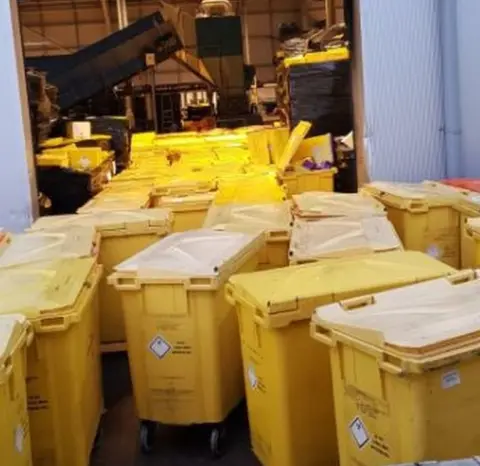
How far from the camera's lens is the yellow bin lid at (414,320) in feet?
9.18

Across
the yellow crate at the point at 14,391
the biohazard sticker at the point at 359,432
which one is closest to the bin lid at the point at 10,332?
the yellow crate at the point at 14,391

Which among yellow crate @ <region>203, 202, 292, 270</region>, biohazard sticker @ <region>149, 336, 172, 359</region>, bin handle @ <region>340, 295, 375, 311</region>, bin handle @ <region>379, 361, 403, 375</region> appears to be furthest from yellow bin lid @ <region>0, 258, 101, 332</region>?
bin handle @ <region>379, 361, 403, 375</region>

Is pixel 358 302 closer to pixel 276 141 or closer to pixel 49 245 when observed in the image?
pixel 49 245

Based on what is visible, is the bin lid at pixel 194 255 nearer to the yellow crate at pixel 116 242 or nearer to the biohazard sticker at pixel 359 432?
the yellow crate at pixel 116 242

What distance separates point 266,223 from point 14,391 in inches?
107

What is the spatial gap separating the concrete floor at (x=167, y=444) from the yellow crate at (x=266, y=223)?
3.51 ft

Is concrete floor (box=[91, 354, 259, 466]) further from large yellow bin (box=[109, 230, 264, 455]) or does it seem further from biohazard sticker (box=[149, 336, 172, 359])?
biohazard sticker (box=[149, 336, 172, 359])

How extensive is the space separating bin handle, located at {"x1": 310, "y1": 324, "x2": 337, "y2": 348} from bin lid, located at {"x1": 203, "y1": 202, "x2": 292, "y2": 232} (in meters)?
2.22

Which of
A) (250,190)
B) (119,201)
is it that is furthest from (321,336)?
(250,190)

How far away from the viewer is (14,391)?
334 centimetres

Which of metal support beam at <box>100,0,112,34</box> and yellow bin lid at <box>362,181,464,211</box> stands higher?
metal support beam at <box>100,0,112,34</box>

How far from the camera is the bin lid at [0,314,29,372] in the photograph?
320 cm

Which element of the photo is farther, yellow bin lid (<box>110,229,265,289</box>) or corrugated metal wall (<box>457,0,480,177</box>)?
corrugated metal wall (<box>457,0,480,177</box>)

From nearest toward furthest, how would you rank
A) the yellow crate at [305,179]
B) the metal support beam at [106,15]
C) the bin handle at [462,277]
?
the bin handle at [462,277] < the yellow crate at [305,179] < the metal support beam at [106,15]
